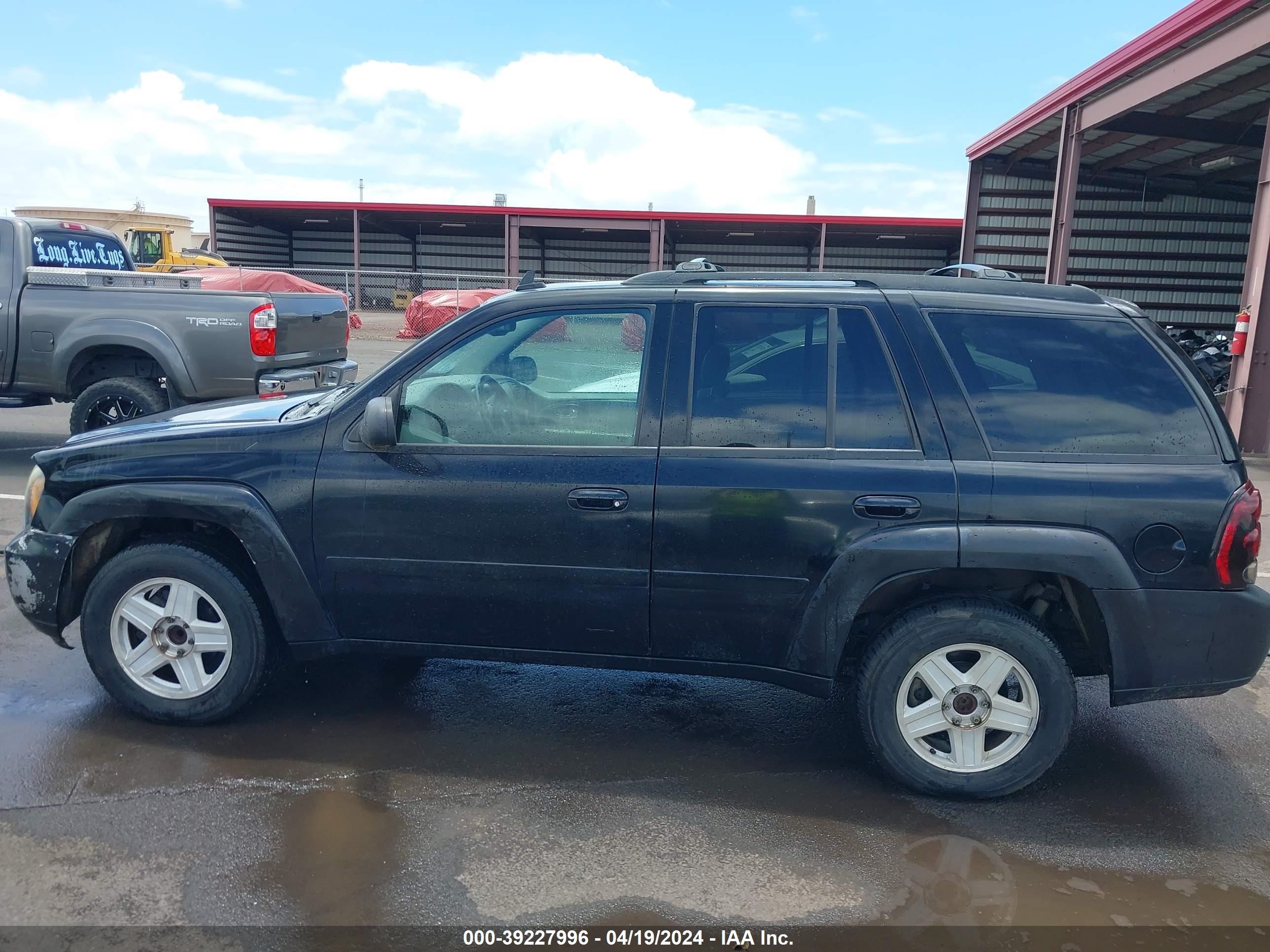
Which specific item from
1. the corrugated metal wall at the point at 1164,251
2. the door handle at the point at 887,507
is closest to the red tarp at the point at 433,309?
the corrugated metal wall at the point at 1164,251

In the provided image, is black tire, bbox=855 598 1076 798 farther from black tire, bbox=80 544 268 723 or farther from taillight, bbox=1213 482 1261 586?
black tire, bbox=80 544 268 723

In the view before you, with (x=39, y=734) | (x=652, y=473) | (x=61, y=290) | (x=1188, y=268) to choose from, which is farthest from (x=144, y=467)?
(x=1188, y=268)

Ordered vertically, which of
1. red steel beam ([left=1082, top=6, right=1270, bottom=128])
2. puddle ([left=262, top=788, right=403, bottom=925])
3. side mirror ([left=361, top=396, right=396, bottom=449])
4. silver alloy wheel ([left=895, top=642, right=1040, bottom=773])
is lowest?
puddle ([left=262, top=788, right=403, bottom=925])

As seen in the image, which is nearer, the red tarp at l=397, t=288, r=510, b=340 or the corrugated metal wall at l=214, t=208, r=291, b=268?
the red tarp at l=397, t=288, r=510, b=340

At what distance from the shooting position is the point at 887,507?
134 inches

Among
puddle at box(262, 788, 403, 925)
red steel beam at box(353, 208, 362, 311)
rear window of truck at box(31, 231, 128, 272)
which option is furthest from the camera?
red steel beam at box(353, 208, 362, 311)

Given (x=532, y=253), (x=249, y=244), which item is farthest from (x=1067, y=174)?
(x=249, y=244)

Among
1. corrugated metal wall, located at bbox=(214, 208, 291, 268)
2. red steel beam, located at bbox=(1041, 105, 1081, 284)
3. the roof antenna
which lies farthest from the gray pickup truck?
corrugated metal wall, located at bbox=(214, 208, 291, 268)

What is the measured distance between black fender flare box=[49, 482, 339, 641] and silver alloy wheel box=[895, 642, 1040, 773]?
7.21ft

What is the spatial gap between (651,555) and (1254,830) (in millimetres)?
2274

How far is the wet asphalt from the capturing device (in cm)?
291

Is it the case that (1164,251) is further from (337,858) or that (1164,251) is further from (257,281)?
(337,858)

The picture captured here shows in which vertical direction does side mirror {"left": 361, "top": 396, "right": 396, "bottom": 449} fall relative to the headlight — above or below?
above

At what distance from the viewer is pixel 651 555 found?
3529 millimetres
